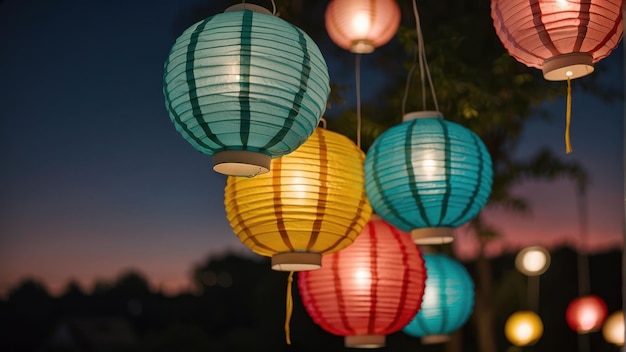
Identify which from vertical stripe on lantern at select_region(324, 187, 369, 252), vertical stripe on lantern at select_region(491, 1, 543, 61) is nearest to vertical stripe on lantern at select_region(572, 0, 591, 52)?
vertical stripe on lantern at select_region(491, 1, 543, 61)

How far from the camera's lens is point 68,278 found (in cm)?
1208

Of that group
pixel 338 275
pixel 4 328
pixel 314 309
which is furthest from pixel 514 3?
pixel 4 328

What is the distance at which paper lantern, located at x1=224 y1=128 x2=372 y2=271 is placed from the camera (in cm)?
228

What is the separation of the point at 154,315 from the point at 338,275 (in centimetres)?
997

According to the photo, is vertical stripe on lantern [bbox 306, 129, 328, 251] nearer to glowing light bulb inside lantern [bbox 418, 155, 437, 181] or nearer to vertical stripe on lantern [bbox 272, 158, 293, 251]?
vertical stripe on lantern [bbox 272, 158, 293, 251]

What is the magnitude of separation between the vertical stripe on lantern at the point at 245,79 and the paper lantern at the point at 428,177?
743 millimetres

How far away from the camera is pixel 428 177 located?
98.1 inches

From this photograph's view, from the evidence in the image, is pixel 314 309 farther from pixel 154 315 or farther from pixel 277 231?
pixel 154 315

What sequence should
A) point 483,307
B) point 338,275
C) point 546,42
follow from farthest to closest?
point 483,307
point 338,275
point 546,42

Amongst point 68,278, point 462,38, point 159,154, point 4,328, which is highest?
point 159,154

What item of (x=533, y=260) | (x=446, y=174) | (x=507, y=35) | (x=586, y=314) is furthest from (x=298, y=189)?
(x=533, y=260)

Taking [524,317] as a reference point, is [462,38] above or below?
above

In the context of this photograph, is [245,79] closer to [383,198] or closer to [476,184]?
[383,198]

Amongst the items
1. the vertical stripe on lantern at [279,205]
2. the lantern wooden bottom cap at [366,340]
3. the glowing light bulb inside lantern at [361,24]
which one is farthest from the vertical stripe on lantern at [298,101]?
the glowing light bulb inside lantern at [361,24]
